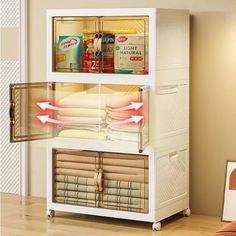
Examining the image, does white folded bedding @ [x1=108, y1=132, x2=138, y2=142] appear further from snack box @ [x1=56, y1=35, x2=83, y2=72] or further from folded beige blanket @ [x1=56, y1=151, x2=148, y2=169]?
snack box @ [x1=56, y1=35, x2=83, y2=72]

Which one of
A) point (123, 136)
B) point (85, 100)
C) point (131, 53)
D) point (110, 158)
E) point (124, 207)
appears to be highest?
point (131, 53)

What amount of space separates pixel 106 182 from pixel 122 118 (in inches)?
19.2

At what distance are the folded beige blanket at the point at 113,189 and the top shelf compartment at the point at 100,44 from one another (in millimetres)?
812

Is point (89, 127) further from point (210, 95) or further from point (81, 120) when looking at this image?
point (210, 95)

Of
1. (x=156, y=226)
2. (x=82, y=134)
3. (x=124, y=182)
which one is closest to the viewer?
(x=156, y=226)

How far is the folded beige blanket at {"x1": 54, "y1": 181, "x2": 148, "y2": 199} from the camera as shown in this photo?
16.6ft

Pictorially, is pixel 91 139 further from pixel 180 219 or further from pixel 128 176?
pixel 180 219

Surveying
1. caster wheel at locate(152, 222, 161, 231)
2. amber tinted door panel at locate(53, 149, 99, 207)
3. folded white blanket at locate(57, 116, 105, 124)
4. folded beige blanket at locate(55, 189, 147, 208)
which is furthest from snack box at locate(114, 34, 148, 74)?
caster wheel at locate(152, 222, 161, 231)

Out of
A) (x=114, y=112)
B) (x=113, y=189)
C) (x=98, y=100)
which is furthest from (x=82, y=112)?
(x=113, y=189)

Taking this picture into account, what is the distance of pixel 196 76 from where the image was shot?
17.6 feet

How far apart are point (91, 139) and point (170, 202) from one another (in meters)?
0.72

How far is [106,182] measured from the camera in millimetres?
5168

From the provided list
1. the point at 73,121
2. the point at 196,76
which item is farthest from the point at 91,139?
the point at 196,76

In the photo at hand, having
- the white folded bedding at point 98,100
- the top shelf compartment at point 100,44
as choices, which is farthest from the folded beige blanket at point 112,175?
the top shelf compartment at point 100,44
